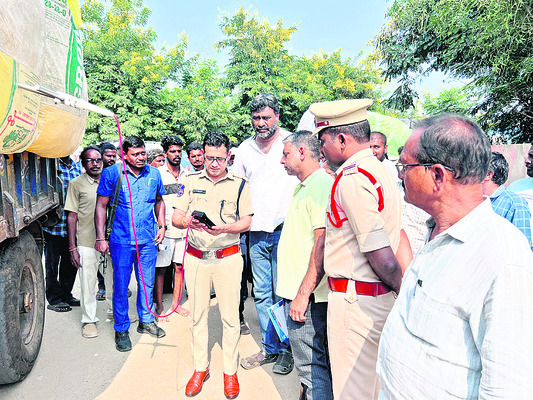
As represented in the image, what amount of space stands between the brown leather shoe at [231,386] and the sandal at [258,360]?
288 mm

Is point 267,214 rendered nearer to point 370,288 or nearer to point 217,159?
point 217,159

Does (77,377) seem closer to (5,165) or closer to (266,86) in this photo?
(5,165)

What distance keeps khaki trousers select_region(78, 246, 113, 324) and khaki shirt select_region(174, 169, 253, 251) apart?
1.39 meters

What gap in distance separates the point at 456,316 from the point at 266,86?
61.6ft

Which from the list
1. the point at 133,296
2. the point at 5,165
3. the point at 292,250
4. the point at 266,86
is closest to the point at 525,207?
the point at 292,250

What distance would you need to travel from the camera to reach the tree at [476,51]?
845cm

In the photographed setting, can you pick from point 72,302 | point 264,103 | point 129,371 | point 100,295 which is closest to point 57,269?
point 72,302

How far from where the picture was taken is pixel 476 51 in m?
9.53

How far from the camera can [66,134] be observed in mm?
2898

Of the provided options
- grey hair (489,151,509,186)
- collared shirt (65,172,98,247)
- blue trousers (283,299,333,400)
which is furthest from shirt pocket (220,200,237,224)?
grey hair (489,151,509,186)

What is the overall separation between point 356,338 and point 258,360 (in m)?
1.60

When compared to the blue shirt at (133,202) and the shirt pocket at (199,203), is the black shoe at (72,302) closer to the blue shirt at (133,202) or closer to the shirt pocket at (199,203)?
the blue shirt at (133,202)

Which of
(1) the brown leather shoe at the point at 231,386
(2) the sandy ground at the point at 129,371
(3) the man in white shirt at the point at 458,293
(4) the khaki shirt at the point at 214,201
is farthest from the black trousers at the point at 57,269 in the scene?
(3) the man in white shirt at the point at 458,293

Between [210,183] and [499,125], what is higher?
[499,125]
